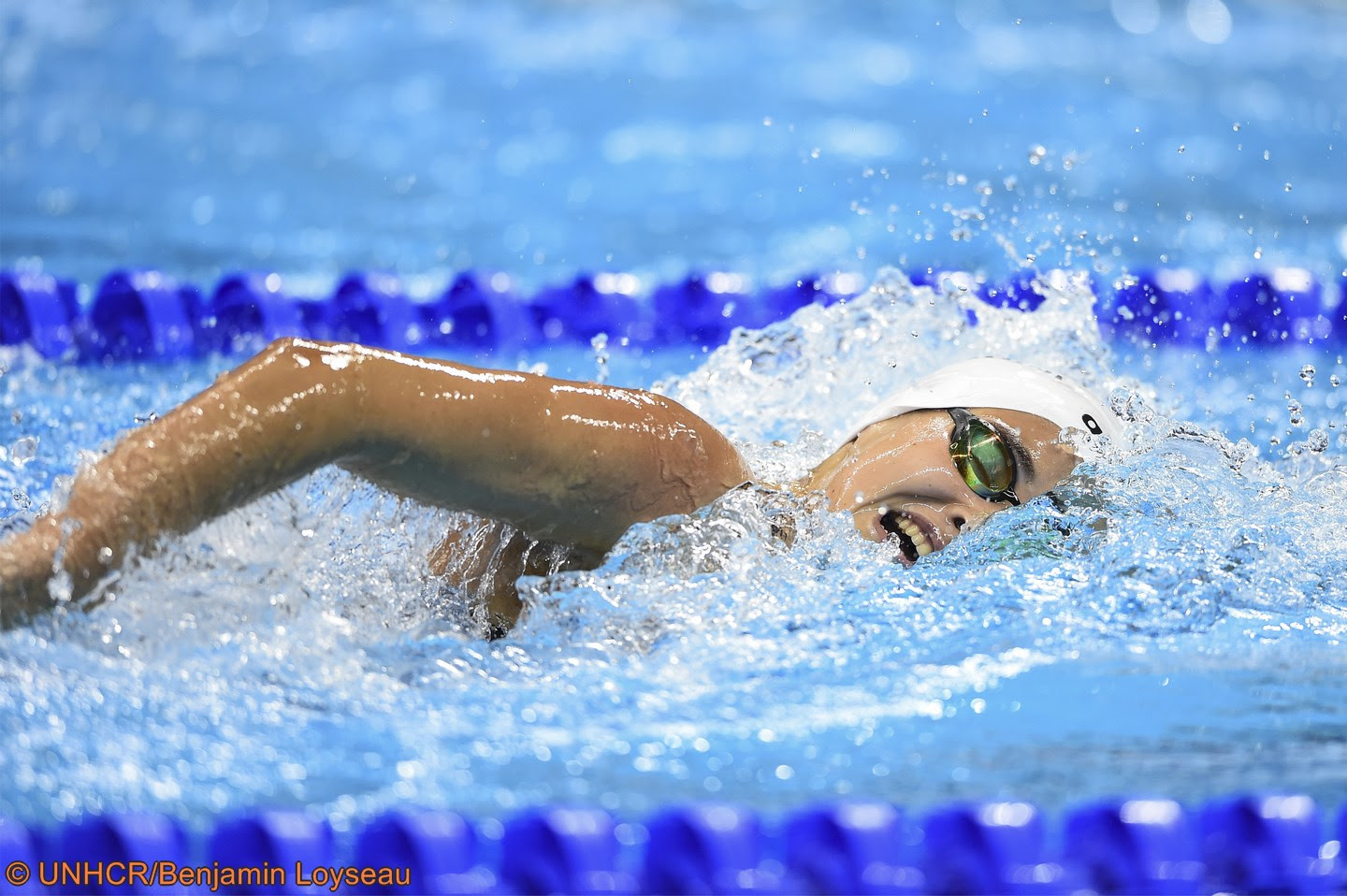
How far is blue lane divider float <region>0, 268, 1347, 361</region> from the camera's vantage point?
3393mm

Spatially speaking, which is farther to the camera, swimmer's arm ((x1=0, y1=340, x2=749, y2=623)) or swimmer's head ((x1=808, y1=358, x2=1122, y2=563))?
swimmer's head ((x1=808, y1=358, x2=1122, y2=563))

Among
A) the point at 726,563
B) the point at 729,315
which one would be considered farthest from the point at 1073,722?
the point at 729,315

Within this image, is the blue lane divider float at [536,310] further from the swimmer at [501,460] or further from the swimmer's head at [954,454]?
the swimmer at [501,460]

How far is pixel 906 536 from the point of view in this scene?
1.96 m

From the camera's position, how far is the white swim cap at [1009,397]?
2.04m

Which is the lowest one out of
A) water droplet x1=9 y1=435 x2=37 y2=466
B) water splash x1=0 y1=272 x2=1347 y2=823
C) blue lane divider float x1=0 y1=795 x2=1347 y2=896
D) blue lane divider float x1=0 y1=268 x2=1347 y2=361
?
blue lane divider float x1=0 y1=795 x2=1347 y2=896

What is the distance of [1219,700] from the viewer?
1842 millimetres

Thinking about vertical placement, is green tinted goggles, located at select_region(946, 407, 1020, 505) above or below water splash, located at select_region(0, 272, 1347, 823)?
above

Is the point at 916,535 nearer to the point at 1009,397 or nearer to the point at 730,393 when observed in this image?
the point at 1009,397

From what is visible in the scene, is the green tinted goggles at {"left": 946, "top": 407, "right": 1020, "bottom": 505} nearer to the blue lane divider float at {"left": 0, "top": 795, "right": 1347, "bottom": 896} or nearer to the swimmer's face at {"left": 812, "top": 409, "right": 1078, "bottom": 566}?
the swimmer's face at {"left": 812, "top": 409, "right": 1078, "bottom": 566}

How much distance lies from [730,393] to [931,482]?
1.15 m

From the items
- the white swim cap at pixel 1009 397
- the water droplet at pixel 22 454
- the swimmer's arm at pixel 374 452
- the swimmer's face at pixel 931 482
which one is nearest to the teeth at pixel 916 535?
the swimmer's face at pixel 931 482

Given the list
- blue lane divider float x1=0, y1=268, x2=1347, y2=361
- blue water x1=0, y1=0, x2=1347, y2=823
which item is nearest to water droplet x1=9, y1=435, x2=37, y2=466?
blue water x1=0, y1=0, x2=1347, y2=823

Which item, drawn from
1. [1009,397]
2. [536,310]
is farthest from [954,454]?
[536,310]
